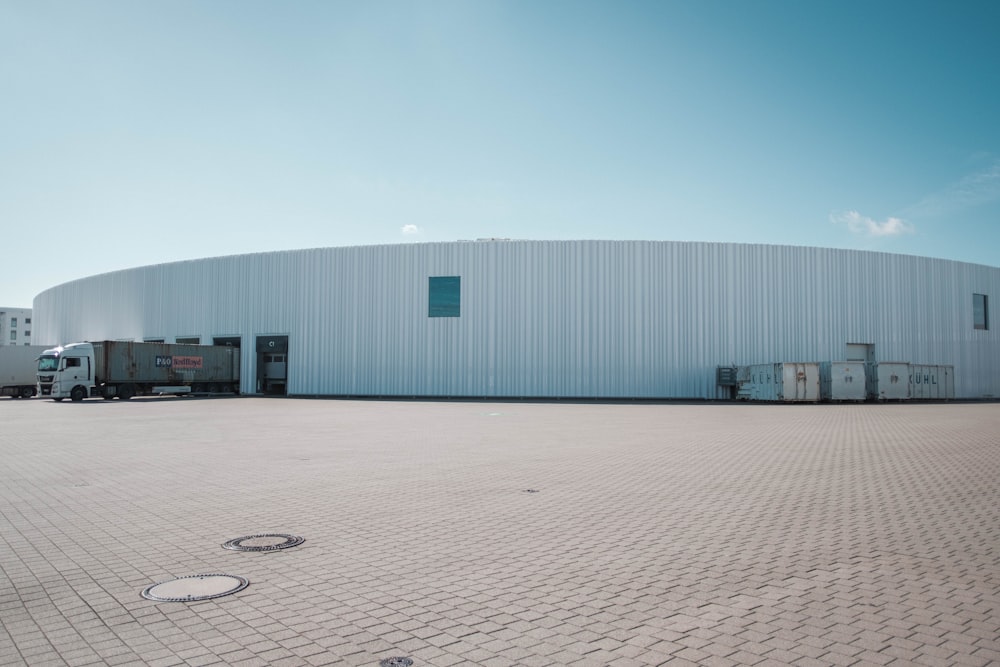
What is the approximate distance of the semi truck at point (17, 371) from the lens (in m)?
43.3

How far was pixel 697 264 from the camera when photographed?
41.3 metres

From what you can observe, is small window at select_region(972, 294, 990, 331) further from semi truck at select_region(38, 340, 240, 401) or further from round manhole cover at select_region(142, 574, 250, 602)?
round manhole cover at select_region(142, 574, 250, 602)

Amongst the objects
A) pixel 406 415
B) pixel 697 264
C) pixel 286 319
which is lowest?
pixel 406 415

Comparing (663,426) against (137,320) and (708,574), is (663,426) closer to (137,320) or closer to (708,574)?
(708,574)

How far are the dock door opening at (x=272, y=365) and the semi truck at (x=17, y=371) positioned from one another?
43.2 feet

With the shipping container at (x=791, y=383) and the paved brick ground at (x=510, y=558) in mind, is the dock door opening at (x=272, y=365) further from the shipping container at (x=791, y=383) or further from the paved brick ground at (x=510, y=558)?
the paved brick ground at (x=510, y=558)

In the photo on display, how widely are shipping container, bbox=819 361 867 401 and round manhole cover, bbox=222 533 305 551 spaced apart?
3625cm

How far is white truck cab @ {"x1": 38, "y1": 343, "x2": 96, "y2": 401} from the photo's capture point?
36.9 m

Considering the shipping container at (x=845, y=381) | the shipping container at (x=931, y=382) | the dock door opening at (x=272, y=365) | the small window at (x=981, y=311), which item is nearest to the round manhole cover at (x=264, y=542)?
the shipping container at (x=845, y=381)

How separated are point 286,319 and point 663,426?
103 ft

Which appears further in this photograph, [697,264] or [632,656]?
[697,264]

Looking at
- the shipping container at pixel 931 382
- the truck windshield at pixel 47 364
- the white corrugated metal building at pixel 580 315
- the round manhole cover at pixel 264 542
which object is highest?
the white corrugated metal building at pixel 580 315

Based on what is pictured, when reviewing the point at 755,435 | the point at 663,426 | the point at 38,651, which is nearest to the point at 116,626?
the point at 38,651

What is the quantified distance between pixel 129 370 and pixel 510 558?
39354mm
